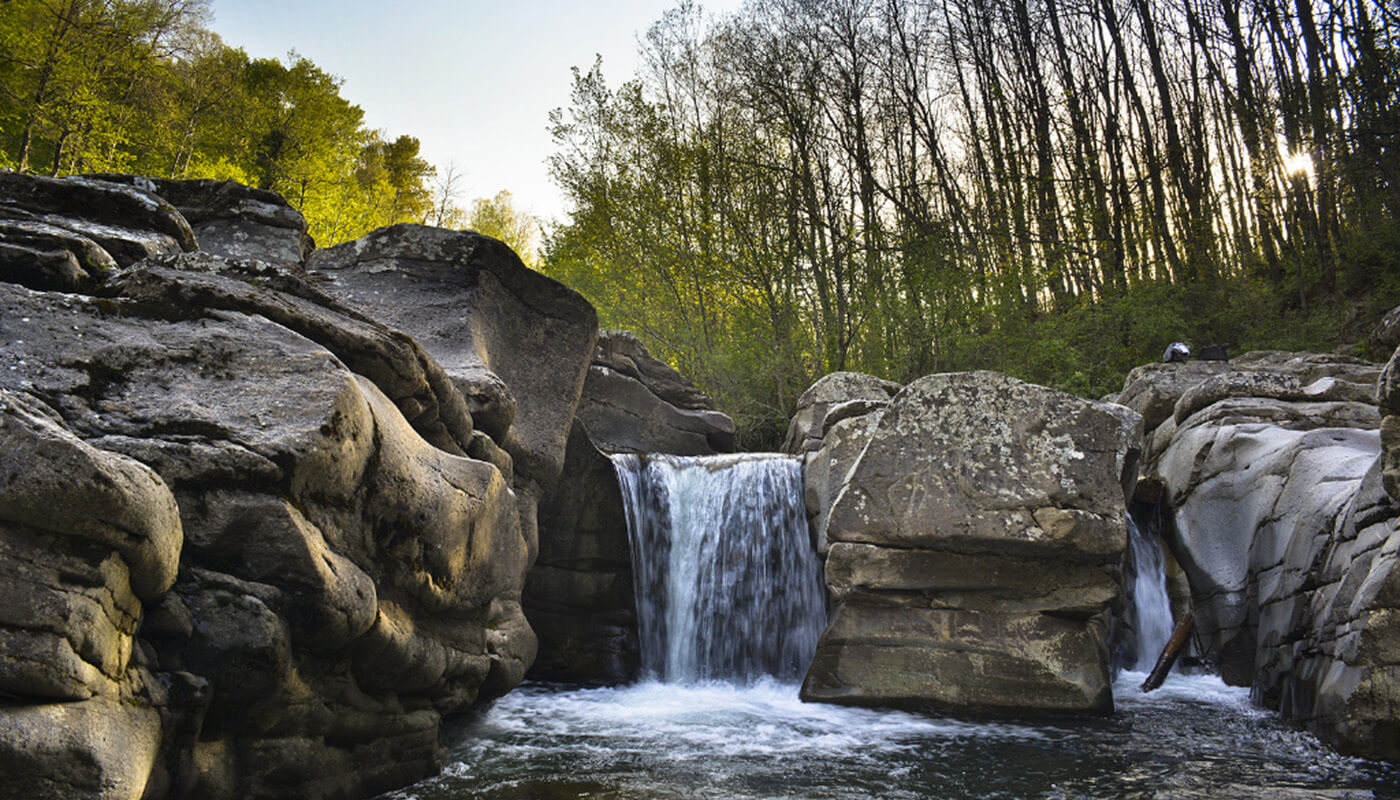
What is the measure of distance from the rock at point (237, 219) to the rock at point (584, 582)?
3.33 metres

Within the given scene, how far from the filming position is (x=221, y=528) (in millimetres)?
3172

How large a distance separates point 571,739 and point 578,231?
13952 millimetres

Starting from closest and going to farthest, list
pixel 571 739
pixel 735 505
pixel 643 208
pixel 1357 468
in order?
pixel 571 739 → pixel 1357 468 → pixel 735 505 → pixel 643 208

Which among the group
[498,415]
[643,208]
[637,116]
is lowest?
[498,415]

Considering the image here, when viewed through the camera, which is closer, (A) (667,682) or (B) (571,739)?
(B) (571,739)

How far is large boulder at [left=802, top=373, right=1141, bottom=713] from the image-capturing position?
603cm

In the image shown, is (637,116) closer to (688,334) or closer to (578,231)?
(578,231)

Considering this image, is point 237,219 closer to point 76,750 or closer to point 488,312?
point 488,312

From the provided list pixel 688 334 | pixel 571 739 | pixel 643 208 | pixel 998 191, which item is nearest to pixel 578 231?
pixel 643 208

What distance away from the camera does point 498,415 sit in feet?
20.4

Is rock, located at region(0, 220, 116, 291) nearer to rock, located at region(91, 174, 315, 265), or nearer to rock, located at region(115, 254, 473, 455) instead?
rock, located at region(115, 254, 473, 455)

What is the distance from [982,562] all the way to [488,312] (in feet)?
16.1

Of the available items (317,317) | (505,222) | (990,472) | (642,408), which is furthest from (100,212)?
(505,222)

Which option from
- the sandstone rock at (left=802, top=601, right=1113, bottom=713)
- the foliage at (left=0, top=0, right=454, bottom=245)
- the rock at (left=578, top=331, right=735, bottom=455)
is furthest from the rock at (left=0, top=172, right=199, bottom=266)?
the foliage at (left=0, top=0, right=454, bottom=245)
